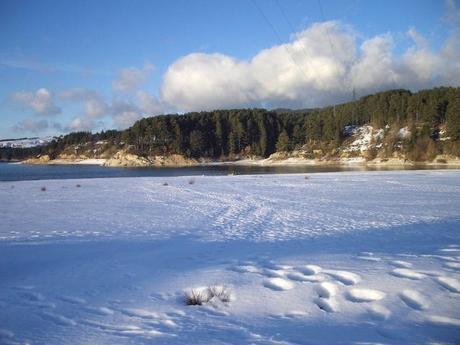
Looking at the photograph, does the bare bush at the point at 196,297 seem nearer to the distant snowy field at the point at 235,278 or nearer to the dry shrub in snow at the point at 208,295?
the dry shrub in snow at the point at 208,295

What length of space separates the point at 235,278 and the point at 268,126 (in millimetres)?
180716

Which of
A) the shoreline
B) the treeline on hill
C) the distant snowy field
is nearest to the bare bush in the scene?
the distant snowy field

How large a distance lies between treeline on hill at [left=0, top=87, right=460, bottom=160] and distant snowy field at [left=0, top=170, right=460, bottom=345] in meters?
125

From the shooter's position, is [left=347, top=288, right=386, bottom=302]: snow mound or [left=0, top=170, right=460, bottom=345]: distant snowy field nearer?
[left=0, top=170, right=460, bottom=345]: distant snowy field

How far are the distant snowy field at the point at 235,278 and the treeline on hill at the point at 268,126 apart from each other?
124937 millimetres

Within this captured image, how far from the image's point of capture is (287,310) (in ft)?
17.3

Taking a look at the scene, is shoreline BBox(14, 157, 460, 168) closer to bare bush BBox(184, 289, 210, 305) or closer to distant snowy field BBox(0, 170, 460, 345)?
distant snowy field BBox(0, 170, 460, 345)

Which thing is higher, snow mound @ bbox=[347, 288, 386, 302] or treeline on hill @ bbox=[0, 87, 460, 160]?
treeline on hill @ bbox=[0, 87, 460, 160]

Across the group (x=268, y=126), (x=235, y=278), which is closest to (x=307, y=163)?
(x=268, y=126)

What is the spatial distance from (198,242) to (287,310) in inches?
196

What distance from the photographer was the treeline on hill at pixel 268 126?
13962 centimetres

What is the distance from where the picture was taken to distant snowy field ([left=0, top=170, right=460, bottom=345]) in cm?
466

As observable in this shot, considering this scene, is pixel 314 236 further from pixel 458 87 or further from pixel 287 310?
pixel 458 87

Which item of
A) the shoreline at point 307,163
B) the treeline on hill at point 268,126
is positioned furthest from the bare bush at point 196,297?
the treeline on hill at point 268,126
